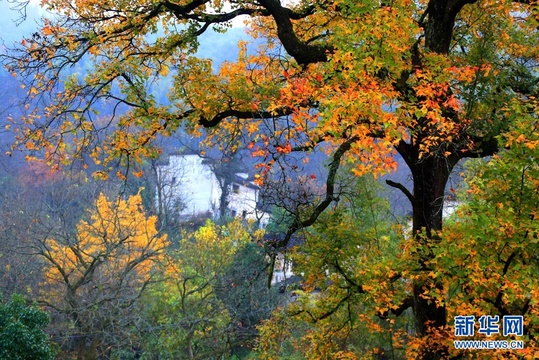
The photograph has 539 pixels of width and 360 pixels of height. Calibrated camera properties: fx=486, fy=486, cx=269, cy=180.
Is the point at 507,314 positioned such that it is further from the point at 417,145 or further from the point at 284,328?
the point at 284,328

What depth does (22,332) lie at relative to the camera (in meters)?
9.35

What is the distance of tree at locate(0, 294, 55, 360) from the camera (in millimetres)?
9250

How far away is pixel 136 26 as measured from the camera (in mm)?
5832

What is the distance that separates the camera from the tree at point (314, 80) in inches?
185

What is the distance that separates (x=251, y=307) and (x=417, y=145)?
10042mm

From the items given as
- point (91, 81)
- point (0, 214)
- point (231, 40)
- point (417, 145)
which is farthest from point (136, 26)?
point (231, 40)

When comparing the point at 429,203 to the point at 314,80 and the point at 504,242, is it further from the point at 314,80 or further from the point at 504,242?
the point at 314,80

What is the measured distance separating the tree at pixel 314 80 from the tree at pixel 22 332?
15.6ft

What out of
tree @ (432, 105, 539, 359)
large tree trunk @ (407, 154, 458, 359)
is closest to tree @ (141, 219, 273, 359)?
large tree trunk @ (407, 154, 458, 359)

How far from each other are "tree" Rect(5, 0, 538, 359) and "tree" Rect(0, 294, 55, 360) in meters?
4.76

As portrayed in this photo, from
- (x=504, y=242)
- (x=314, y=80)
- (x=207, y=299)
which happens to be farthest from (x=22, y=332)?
(x=504, y=242)

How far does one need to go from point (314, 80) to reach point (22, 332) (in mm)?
7897

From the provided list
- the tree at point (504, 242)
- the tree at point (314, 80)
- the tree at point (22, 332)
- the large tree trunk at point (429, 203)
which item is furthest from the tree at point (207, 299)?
the tree at point (504, 242)

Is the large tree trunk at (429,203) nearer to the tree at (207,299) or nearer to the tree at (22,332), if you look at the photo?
the tree at (207,299)
